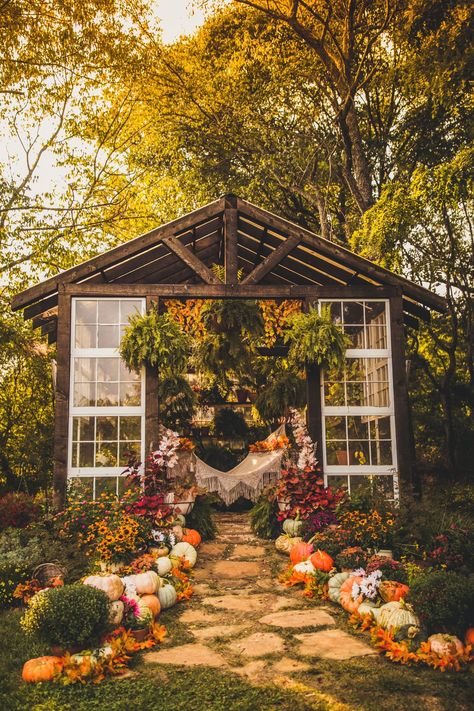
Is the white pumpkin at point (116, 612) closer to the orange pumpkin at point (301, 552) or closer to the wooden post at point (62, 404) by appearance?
the orange pumpkin at point (301, 552)

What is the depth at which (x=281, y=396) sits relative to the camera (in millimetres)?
10094

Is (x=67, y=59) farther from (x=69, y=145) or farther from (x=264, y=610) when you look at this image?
(x=264, y=610)

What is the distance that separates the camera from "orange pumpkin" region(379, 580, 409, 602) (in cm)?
464

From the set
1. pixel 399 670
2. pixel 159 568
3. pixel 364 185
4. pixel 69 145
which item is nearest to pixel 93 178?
pixel 69 145

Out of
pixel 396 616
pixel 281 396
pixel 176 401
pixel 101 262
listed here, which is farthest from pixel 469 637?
pixel 176 401

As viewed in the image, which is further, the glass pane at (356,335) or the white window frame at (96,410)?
the glass pane at (356,335)


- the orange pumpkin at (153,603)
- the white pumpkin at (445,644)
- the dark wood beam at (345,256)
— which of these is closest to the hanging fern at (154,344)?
the dark wood beam at (345,256)

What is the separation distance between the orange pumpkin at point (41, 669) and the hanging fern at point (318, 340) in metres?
4.26

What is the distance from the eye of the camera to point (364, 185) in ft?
38.2

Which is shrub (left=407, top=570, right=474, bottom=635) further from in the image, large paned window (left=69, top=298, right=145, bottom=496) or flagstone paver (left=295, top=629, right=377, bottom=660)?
large paned window (left=69, top=298, right=145, bottom=496)

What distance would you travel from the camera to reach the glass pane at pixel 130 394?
7.39 meters

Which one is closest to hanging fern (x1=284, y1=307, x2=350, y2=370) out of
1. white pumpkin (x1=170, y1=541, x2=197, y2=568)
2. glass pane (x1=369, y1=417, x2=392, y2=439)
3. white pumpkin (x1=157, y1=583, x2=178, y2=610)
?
glass pane (x1=369, y1=417, x2=392, y2=439)

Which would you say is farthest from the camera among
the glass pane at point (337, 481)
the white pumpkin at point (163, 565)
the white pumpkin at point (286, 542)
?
the glass pane at point (337, 481)

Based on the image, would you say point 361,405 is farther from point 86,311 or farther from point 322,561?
point 86,311
